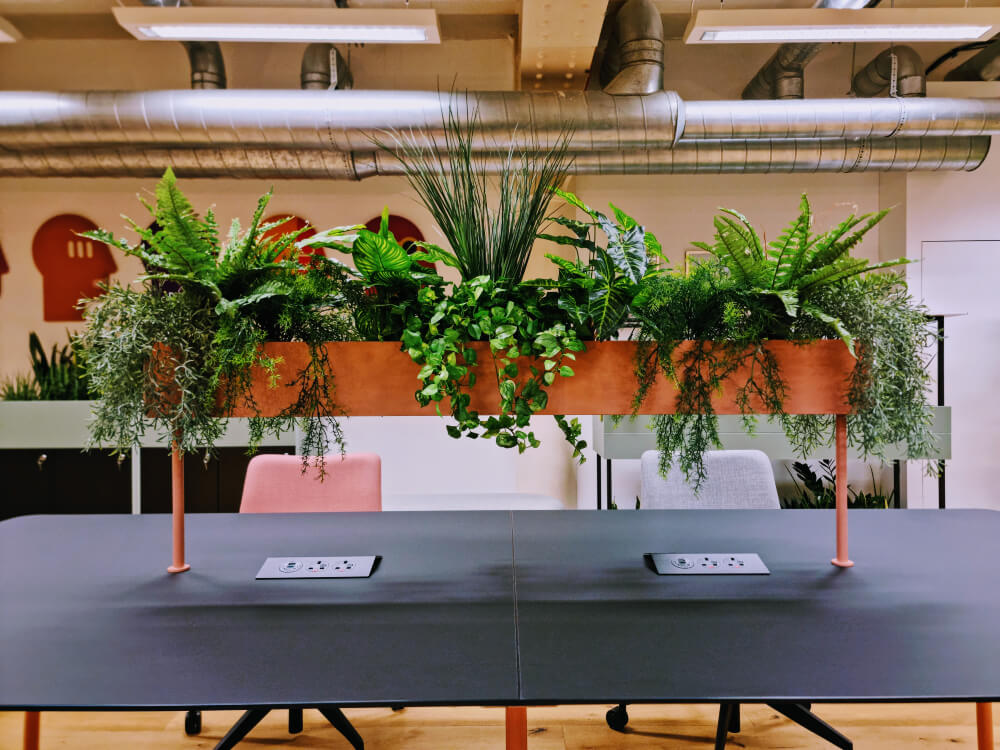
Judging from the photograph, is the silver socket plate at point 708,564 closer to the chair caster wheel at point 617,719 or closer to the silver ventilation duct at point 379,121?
the chair caster wheel at point 617,719

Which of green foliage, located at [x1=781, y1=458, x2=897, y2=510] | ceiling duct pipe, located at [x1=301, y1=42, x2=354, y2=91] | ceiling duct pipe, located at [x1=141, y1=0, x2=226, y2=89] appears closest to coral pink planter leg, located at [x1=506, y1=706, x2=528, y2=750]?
green foliage, located at [x1=781, y1=458, x2=897, y2=510]

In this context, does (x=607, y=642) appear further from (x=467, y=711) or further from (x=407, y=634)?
(x=467, y=711)

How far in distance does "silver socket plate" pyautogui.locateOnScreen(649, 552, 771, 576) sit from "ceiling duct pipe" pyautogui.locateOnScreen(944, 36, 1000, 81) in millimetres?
4952

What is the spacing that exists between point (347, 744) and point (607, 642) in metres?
1.21

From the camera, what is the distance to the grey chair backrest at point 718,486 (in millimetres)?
1961

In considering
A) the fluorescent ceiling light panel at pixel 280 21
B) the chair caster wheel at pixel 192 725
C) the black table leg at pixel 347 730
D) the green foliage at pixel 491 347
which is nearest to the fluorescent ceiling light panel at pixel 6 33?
the fluorescent ceiling light panel at pixel 280 21

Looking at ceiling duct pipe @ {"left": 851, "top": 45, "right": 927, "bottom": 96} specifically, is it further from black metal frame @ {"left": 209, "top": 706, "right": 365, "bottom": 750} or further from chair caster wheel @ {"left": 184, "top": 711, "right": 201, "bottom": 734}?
chair caster wheel @ {"left": 184, "top": 711, "right": 201, "bottom": 734}

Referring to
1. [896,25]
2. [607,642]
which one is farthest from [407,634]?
[896,25]

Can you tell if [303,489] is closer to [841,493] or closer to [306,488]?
[306,488]

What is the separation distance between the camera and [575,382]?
1145mm

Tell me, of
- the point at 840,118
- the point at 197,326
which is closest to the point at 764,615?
the point at 197,326

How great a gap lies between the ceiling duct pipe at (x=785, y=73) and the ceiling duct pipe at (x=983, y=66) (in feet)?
3.77

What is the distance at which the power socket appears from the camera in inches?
48.0

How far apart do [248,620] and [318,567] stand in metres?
0.24
